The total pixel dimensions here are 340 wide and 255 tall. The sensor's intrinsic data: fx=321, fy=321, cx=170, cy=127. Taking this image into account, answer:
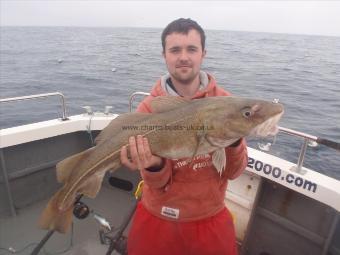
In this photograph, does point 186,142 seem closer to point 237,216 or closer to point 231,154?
point 231,154

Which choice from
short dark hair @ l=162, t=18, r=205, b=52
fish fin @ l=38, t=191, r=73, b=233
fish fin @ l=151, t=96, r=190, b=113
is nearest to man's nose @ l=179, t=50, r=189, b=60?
short dark hair @ l=162, t=18, r=205, b=52

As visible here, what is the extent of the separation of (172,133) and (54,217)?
1.46 m

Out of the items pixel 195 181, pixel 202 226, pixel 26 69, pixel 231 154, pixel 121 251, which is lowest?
pixel 26 69

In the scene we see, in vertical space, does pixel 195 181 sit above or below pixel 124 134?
below

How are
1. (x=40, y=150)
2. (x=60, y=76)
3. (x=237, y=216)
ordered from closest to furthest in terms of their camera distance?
(x=237, y=216), (x=40, y=150), (x=60, y=76)

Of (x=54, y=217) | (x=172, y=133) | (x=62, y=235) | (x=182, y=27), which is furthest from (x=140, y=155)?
(x=62, y=235)

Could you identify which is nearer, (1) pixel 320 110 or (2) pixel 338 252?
(2) pixel 338 252

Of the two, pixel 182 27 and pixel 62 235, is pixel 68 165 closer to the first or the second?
pixel 182 27

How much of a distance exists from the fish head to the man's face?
23.2 inches

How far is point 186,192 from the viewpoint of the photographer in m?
3.30

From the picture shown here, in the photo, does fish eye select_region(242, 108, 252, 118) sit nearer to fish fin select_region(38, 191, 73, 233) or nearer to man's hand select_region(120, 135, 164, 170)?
man's hand select_region(120, 135, 164, 170)

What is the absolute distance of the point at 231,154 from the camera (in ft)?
10.7

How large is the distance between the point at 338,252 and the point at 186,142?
2.98m

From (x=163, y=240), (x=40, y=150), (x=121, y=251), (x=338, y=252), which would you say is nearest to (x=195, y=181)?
(x=163, y=240)
